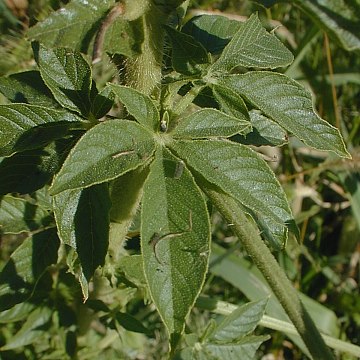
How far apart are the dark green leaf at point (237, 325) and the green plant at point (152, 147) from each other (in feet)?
0.28

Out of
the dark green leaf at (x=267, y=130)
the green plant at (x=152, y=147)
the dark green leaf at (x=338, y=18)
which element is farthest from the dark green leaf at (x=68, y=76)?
the dark green leaf at (x=338, y=18)

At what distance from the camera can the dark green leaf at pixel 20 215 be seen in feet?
5.31

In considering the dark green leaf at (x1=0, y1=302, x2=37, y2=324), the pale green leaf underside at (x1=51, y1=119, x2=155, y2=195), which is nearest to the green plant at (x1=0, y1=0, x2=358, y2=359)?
the pale green leaf underside at (x1=51, y1=119, x2=155, y2=195)

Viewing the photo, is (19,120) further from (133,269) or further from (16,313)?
(16,313)

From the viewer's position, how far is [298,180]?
2.78 meters

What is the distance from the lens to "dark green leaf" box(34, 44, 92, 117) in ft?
4.19

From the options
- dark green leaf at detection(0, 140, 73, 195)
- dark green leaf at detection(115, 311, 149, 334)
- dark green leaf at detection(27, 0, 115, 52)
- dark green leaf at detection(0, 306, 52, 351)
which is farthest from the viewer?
dark green leaf at detection(0, 306, 52, 351)

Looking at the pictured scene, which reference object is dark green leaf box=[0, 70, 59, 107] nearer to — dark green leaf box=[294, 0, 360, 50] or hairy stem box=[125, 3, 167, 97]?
hairy stem box=[125, 3, 167, 97]

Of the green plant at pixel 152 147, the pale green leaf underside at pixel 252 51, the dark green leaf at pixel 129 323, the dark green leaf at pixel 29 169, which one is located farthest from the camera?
the dark green leaf at pixel 129 323

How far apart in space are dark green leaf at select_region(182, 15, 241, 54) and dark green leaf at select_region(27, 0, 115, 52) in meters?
0.45

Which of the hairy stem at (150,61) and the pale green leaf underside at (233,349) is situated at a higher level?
the hairy stem at (150,61)

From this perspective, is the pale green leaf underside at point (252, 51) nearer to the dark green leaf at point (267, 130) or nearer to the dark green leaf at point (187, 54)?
the dark green leaf at point (187, 54)

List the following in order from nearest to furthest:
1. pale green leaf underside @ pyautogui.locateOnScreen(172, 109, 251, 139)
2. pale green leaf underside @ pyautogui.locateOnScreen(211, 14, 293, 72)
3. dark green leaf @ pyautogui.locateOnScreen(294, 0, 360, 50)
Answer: dark green leaf @ pyautogui.locateOnScreen(294, 0, 360, 50)
pale green leaf underside @ pyautogui.locateOnScreen(172, 109, 251, 139)
pale green leaf underside @ pyautogui.locateOnScreen(211, 14, 293, 72)

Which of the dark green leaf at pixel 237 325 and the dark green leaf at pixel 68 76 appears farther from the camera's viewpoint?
the dark green leaf at pixel 237 325
